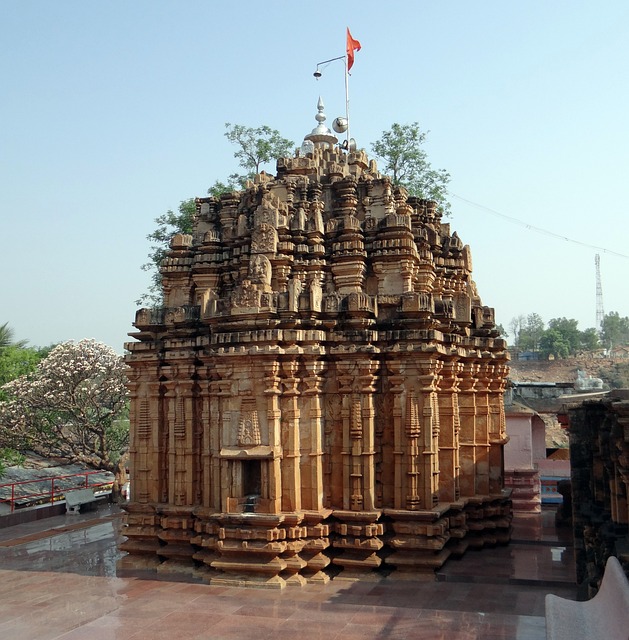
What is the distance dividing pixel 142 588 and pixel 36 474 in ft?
66.8

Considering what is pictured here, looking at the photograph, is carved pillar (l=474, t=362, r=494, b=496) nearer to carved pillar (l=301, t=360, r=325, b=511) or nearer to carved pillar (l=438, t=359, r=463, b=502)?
carved pillar (l=438, t=359, r=463, b=502)

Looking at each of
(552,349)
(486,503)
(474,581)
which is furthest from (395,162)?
(552,349)

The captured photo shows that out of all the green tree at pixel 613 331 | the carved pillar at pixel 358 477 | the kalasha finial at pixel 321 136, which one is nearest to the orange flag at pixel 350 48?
the kalasha finial at pixel 321 136

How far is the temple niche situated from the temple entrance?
3 centimetres

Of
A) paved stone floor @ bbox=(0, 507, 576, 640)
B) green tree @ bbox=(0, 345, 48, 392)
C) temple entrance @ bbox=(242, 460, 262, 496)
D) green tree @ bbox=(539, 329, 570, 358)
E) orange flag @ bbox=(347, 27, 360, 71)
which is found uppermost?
orange flag @ bbox=(347, 27, 360, 71)

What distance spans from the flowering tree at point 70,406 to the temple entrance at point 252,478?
1003 cm

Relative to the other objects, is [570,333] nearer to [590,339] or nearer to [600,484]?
[590,339]

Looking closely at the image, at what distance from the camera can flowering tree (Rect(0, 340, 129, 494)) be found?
2127cm

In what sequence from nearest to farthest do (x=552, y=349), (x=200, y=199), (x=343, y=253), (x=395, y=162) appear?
(x=343, y=253)
(x=200, y=199)
(x=395, y=162)
(x=552, y=349)

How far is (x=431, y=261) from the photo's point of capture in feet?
47.6

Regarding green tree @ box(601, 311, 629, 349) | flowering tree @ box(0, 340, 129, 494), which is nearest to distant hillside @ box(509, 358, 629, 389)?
green tree @ box(601, 311, 629, 349)

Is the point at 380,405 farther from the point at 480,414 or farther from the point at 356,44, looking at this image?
the point at 356,44

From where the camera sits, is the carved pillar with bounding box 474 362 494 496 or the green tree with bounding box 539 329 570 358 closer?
the carved pillar with bounding box 474 362 494 496

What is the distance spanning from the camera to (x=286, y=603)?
33.5 feet
